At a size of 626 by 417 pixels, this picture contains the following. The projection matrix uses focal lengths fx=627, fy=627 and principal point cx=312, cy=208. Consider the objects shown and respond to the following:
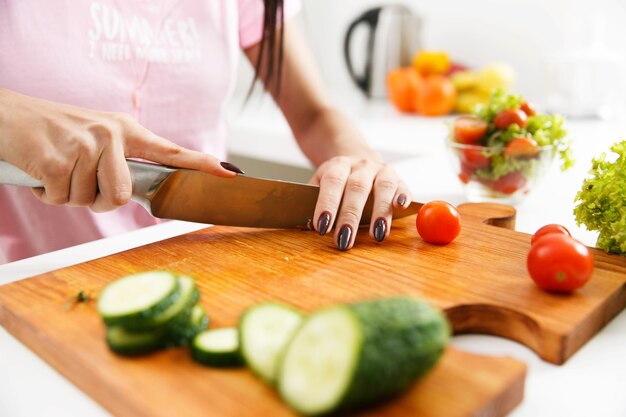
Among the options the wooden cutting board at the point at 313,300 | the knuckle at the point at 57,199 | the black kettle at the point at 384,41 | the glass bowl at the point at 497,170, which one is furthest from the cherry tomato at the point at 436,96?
the knuckle at the point at 57,199

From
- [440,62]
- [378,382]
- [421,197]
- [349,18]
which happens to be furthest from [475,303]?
[349,18]

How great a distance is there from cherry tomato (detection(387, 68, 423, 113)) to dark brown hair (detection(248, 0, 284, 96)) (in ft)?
3.19

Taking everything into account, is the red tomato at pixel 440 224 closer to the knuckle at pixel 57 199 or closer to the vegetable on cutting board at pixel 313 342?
the vegetable on cutting board at pixel 313 342

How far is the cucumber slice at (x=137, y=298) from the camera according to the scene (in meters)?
0.64

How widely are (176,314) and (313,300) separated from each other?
0.20m

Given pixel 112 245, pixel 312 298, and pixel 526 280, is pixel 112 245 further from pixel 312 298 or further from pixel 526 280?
pixel 526 280

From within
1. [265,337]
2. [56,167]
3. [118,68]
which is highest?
[118,68]

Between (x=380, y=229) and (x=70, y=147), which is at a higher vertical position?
(x=70, y=147)

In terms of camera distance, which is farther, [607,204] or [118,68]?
[118,68]

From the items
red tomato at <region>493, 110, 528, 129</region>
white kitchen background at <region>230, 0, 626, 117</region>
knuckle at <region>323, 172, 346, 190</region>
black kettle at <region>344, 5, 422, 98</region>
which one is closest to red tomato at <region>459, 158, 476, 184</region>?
red tomato at <region>493, 110, 528, 129</region>

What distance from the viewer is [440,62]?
242 cm

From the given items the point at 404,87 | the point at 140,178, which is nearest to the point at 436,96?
the point at 404,87

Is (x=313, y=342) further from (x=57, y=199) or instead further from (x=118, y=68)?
(x=118, y=68)

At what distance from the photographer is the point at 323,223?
3.30 ft
